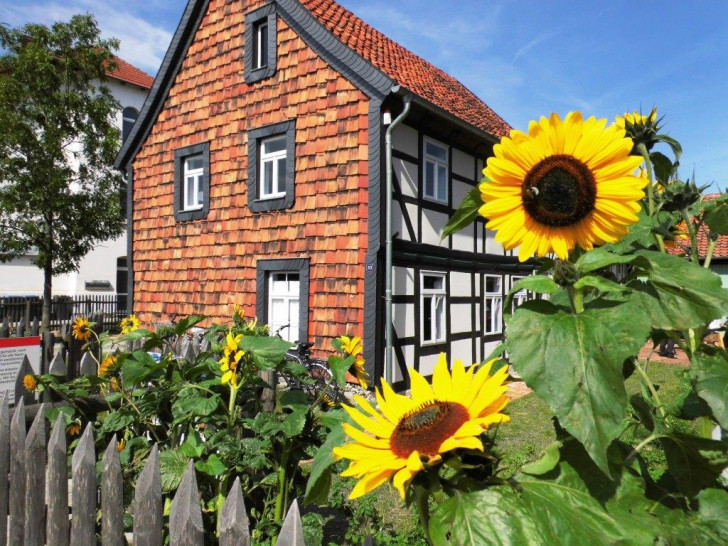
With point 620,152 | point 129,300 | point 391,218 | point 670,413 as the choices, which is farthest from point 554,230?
point 129,300

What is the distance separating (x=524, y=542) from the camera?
60 centimetres

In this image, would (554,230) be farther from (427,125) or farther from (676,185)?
(427,125)

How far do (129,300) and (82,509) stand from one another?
10.9 metres

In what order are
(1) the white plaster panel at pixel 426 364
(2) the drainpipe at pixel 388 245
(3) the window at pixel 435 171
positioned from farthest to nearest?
(3) the window at pixel 435 171 < (1) the white plaster panel at pixel 426 364 < (2) the drainpipe at pixel 388 245

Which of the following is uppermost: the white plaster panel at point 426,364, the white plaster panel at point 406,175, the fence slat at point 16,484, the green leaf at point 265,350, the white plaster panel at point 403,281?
the white plaster panel at point 406,175

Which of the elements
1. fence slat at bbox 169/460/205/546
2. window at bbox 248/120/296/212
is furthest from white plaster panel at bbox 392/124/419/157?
fence slat at bbox 169/460/205/546

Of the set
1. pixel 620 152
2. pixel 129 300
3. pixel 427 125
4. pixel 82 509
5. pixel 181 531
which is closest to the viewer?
pixel 620 152

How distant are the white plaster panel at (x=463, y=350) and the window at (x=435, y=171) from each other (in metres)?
2.62

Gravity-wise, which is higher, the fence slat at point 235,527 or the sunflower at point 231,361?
the sunflower at point 231,361

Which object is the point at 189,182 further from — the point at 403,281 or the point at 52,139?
the point at 52,139

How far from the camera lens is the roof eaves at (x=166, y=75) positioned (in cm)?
1086

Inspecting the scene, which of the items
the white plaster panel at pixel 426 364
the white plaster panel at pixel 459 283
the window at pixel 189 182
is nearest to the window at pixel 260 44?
the window at pixel 189 182

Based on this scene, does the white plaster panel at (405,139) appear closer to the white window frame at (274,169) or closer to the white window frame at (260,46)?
the white window frame at (274,169)

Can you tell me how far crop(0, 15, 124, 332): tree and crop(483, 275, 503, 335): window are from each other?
35.6 ft
